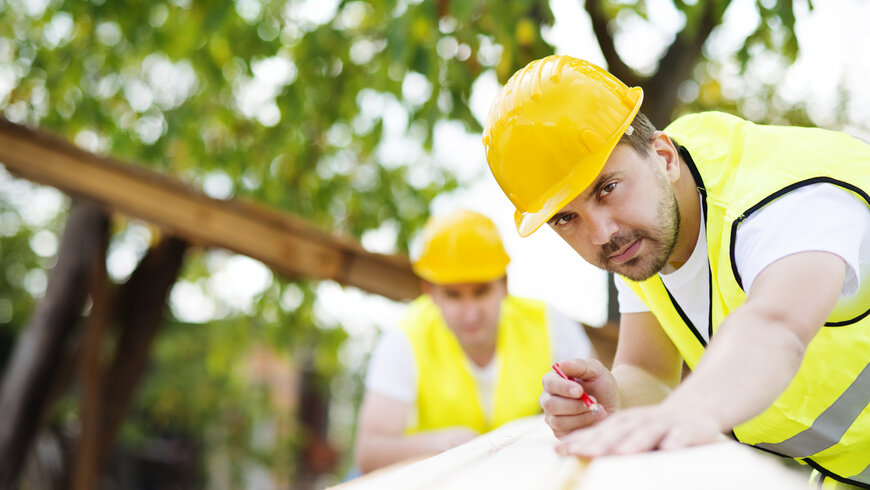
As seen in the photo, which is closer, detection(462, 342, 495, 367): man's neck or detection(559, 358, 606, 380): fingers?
detection(559, 358, 606, 380): fingers

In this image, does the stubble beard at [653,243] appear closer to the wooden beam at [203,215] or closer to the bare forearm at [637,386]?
the bare forearm at [637,386]

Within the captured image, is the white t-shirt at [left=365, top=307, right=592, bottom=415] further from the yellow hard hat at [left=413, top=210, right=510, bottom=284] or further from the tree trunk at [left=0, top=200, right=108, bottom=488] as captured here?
the tree trunk at [left=0, top=200, right=108, bottom=488]

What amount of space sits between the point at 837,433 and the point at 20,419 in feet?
18.4

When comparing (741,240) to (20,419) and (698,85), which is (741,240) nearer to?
(698,85)

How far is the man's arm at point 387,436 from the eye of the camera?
3082mm

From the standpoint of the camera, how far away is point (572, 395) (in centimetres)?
147

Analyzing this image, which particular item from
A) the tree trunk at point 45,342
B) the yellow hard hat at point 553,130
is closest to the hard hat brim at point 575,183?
the yellow hard hat at point 553,130

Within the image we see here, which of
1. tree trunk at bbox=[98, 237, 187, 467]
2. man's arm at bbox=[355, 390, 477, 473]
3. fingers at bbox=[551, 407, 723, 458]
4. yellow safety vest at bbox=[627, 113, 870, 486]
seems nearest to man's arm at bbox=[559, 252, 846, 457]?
fingers at bbox=[551, 407, 723, 458]

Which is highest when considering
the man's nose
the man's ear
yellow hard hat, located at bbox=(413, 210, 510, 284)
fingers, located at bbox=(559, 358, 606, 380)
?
yellow hard hat, located at bbox=(413, 210, 510, 284)

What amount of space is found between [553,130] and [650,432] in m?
0.70

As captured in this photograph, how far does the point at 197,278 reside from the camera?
337 inches

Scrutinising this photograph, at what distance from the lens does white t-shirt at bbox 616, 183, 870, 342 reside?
124cm

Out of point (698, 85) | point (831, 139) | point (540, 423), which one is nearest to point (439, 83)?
point (540, 423)

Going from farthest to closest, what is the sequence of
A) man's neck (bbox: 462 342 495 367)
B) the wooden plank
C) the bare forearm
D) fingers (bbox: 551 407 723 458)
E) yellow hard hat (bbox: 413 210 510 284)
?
yellow hard hat (bbox: 413 210 510 284)
man's neck (bbox: 462 342 495 367)
the bare forearm
fingers (bbox: 551 407 723 458)
the wooden plank
